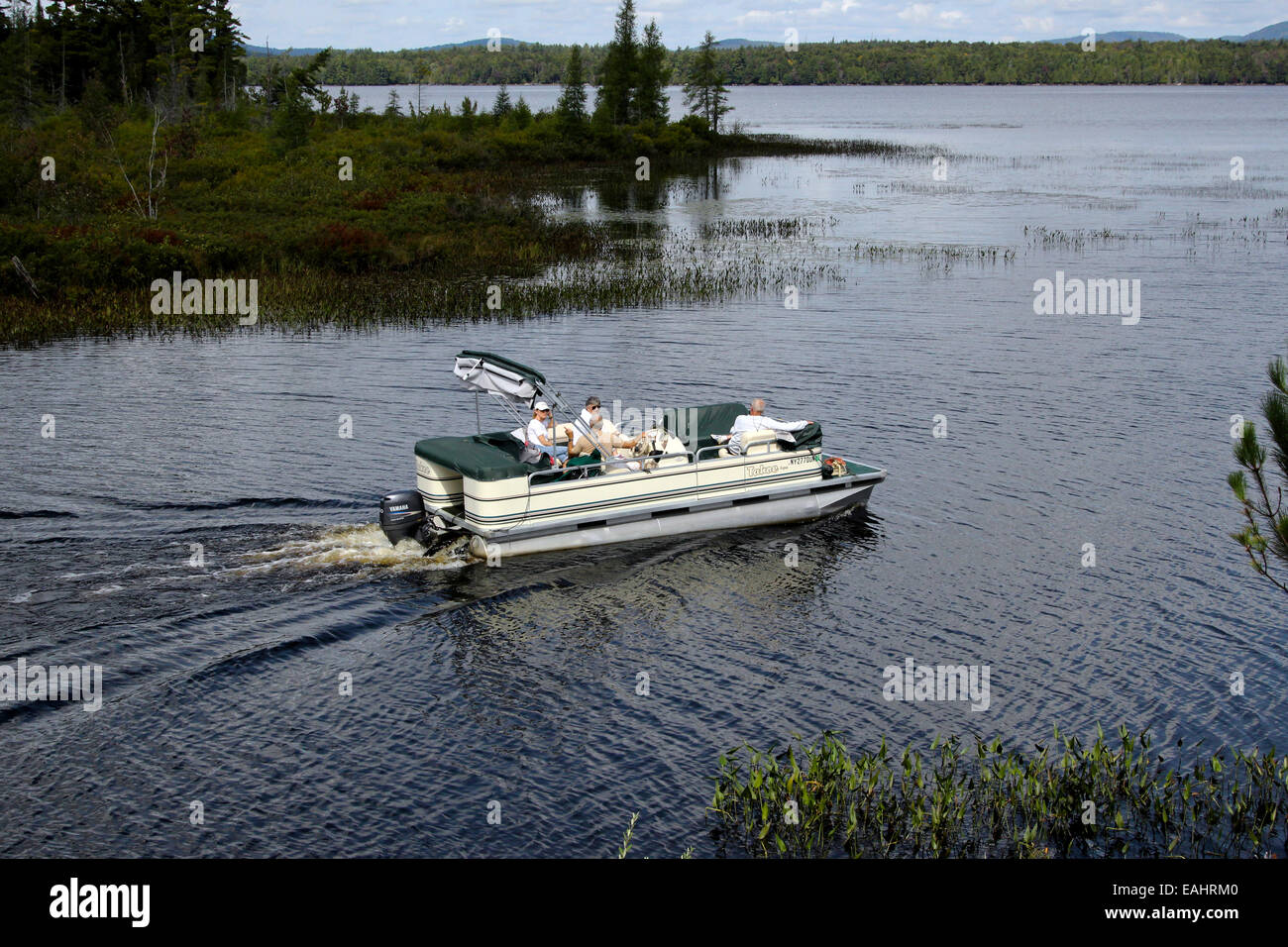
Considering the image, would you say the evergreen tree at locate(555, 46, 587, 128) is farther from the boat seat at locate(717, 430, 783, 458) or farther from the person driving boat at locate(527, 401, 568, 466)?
the person driving boat at locate(527, 401, 568, 466)

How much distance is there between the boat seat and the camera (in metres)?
21.6

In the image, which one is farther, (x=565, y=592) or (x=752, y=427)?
(x=752, y=427)

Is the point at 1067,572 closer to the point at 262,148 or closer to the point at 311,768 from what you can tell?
the point at 311,768

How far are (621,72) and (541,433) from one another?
93.9 meters

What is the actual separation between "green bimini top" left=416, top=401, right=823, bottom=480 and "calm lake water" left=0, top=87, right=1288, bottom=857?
5.55ft

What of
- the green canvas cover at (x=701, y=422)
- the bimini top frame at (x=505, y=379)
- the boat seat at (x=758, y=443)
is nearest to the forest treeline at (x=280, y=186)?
the green canvas cover at (x=701, y=422)

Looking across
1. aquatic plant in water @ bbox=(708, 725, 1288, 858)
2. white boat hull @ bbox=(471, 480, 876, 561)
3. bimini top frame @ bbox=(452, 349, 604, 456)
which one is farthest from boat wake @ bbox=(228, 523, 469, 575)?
aquatic plant in water @ bbox=(708, 725, 1288, 858)

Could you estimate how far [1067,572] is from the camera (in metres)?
19.8

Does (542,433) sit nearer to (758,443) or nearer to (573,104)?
(758,443)

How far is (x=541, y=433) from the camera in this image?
65.4ft

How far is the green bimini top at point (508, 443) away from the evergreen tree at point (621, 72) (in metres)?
87.7

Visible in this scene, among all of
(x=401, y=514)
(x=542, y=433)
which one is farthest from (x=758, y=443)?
(x=401, y=514)
